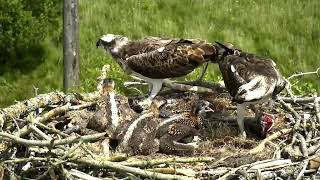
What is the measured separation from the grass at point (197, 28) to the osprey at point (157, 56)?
4389mm

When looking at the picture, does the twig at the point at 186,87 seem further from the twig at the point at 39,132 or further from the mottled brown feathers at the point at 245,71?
the twig at the point at 39,132

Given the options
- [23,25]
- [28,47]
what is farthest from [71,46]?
[28,47]

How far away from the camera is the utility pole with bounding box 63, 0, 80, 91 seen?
9.22 metres

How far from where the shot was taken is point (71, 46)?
9375mm

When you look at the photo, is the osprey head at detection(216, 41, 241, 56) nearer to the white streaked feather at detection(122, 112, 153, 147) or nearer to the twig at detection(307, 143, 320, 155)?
the white streaked feather at detection(122, 112, 153, 147)

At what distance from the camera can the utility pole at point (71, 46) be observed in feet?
30.2

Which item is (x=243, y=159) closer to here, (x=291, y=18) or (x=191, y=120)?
(x=191, y=120)

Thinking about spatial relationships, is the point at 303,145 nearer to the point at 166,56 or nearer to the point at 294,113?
the point at 294,113

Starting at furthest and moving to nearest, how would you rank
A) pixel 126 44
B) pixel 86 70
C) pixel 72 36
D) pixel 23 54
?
pixel 23 54 → pixel 86 70 → pixel 72 36 → pixel 126 44

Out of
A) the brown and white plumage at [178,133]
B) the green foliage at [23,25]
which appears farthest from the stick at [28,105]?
the green foliage at [23,25]

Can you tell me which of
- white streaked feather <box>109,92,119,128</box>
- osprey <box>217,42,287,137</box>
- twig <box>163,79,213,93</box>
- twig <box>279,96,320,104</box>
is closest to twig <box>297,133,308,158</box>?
osprey <box>217,42,287,137</box>

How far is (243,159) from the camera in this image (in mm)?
4836

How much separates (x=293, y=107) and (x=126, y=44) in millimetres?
1523

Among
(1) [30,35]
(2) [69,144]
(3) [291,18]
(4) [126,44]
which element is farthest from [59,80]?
(2) [69,144]
